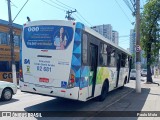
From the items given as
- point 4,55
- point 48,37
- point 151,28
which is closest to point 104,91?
point 48,37

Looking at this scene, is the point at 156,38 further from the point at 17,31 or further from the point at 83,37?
the point at 83,37

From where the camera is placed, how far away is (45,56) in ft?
29.7

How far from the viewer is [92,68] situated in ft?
33.4

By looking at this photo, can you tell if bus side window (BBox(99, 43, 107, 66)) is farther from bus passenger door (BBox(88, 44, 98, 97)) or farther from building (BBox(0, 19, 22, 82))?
building (BBox(0, 19, 22, 82))

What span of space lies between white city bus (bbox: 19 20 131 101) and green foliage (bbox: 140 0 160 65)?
16689mm

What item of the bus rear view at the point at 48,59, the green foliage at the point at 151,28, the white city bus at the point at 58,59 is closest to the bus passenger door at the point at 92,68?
the white city bus at the point at 58,59

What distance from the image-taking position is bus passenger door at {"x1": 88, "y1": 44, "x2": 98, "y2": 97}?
390 inches

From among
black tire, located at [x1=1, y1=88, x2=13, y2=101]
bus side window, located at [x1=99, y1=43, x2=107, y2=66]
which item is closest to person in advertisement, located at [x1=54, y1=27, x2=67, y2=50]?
bus side window, located at [x1=99, y1=43, x2=107, y2=66]

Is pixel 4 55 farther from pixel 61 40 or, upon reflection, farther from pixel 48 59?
pixel 61 40

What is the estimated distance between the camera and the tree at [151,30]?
25.1 meters

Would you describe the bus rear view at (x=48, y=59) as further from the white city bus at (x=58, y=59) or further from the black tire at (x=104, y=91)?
the black tire at (x=104, y=91)

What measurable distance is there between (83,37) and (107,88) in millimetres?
4681

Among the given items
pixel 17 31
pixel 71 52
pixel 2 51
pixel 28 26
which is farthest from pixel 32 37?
pixel 17 31

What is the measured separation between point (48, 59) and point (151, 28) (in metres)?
18.7
